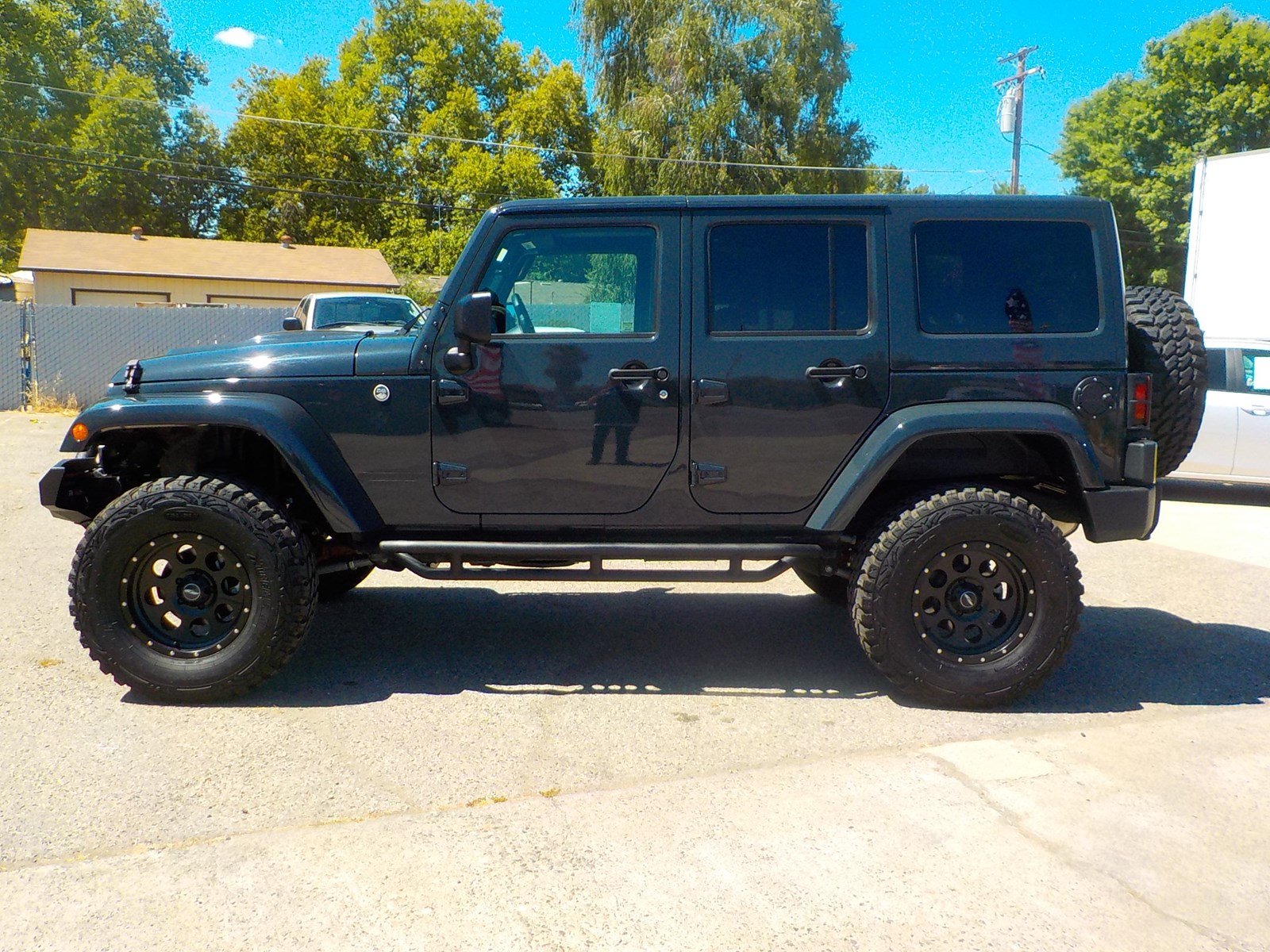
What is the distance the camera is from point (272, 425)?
421 cm

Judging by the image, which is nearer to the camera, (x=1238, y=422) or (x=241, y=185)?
(x=1238, y=422)

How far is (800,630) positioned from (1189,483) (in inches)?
305

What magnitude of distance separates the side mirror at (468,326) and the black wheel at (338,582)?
192 cm

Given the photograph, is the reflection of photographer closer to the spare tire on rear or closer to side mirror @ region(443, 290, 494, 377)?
side mirror @ region(443, 290, 494, 377)

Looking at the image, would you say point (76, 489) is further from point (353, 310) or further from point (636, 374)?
point (353, 310)

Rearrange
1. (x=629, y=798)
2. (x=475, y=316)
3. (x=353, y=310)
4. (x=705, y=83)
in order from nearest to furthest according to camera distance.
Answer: (x=629, y=798) < (x=475, y=316) < (x=353, y=310) < (x=705, y=83)

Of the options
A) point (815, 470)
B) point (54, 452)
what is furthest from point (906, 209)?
point (54, 452)

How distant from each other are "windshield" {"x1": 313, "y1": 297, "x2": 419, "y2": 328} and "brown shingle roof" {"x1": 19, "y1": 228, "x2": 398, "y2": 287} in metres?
18.5

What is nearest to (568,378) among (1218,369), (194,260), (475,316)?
(475,316)

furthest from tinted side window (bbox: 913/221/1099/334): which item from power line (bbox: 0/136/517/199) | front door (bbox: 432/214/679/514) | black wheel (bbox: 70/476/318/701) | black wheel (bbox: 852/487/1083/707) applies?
power line (bbox: 0/136/517/199)

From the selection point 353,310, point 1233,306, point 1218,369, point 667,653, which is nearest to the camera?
point 667,653

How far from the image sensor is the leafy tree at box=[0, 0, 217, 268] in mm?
47344

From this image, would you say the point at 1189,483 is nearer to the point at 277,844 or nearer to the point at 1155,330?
the point at 1155,330

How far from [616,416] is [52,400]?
15.9 meters
